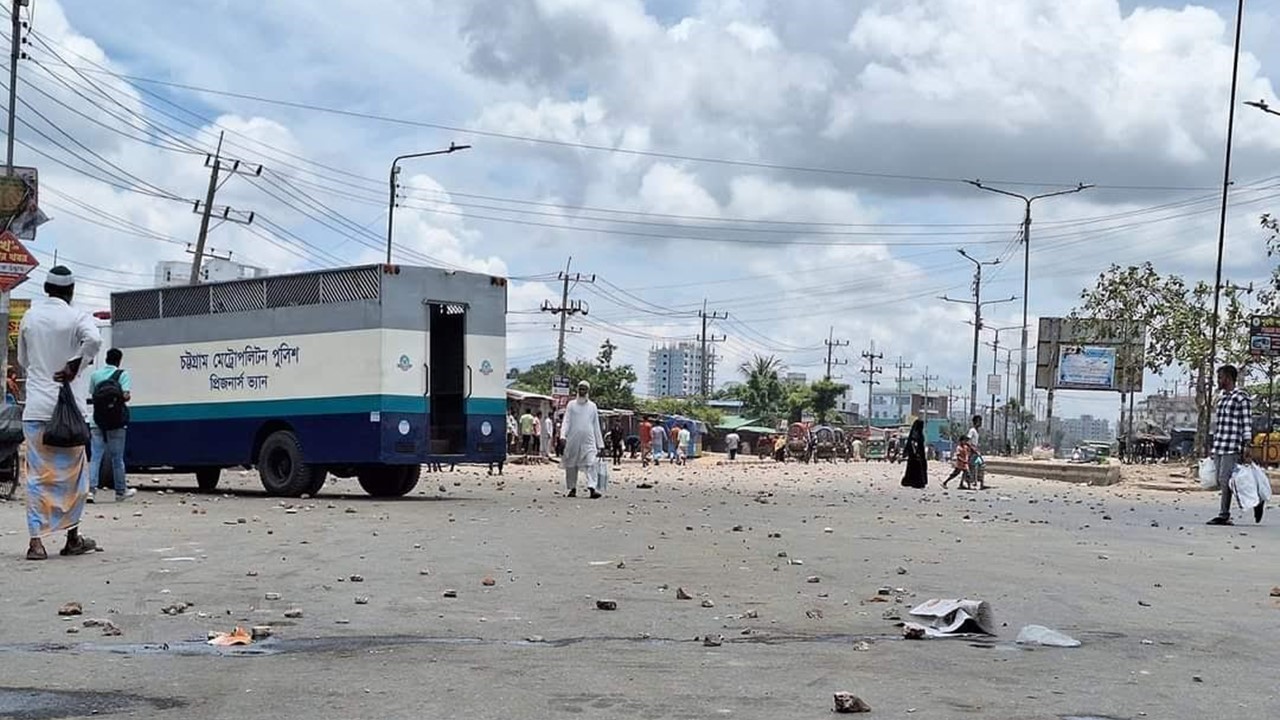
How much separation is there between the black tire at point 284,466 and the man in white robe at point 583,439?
4048 mm

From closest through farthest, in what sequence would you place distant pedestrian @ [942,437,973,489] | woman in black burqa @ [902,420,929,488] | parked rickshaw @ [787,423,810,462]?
woman in black burqa @ [902,420,929,488] → distant pedestrian @ [942,437,973,489] → parked rickshaw @ [787,423,810,462]

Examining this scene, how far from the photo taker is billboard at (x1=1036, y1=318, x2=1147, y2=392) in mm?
51844

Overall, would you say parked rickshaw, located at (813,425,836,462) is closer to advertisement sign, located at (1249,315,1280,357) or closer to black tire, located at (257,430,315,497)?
advertisement sign, located at (1249,315,1280,357)

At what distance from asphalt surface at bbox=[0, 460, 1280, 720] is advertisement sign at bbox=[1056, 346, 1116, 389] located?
53.1 metres

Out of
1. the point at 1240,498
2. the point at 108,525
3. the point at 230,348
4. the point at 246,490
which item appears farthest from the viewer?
the point at 246,490

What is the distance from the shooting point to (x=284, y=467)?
66.2 feet

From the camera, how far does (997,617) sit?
26.6ft

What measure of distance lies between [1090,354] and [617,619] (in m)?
63.2

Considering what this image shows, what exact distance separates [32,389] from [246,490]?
518 inches

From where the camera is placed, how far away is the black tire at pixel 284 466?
64.9 ft

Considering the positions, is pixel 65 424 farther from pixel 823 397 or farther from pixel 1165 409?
pixel 1165 409

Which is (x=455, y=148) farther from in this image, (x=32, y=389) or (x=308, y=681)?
(x=308, y=681)

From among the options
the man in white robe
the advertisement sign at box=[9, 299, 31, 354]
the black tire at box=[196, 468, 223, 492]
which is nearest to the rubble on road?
the man in white robe

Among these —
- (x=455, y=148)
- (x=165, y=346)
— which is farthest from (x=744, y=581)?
(x=455, y=148)
